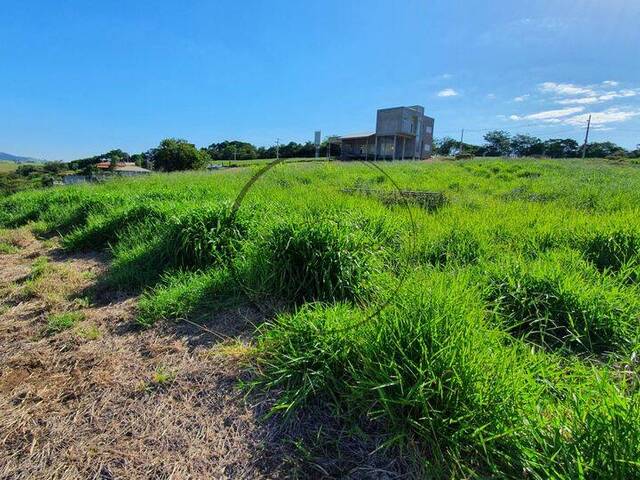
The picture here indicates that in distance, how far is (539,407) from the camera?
1.29 meters

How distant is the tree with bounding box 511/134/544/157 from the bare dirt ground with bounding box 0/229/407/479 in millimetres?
62778

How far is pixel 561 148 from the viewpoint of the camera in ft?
162

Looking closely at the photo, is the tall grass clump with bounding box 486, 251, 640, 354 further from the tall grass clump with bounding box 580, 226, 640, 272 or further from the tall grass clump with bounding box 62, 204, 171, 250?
the tall grass clump with bounding box 62, 204, 171, 250

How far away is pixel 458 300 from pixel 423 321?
0.35 m

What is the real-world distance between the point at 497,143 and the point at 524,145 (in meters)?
4.23

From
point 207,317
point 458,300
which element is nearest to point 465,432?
point 458,300

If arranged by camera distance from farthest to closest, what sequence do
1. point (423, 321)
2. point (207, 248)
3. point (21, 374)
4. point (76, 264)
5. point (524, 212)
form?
point (524, 212), point (76, 264), point (207, 248), point (21, 374), point (423, 321)

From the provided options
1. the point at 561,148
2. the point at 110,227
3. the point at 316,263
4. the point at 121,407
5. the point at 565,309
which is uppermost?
the point at 561,148

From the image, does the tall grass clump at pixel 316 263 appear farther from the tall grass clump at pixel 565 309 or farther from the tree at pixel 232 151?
the tree at pixel 232 151

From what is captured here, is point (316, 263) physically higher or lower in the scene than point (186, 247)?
higher

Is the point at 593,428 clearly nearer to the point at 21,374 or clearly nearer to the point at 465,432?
the point at 465,432

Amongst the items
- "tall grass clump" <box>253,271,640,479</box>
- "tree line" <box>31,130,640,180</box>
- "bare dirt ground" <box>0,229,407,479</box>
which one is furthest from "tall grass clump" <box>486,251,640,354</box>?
"tree line" <box>31,130,640,180</box>

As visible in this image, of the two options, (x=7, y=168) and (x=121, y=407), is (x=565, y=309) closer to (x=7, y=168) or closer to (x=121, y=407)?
(x=121, y=407)

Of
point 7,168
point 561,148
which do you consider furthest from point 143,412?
point 7,168
